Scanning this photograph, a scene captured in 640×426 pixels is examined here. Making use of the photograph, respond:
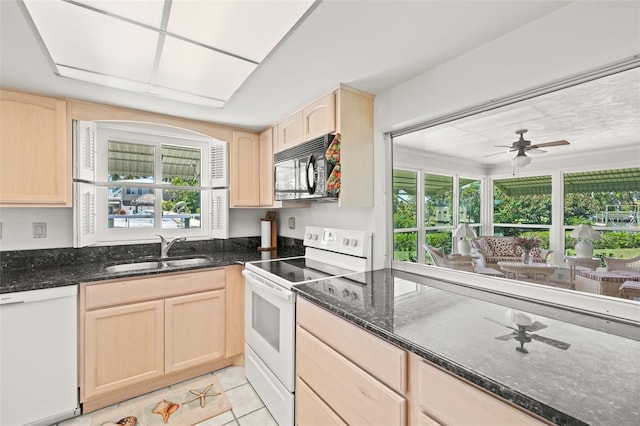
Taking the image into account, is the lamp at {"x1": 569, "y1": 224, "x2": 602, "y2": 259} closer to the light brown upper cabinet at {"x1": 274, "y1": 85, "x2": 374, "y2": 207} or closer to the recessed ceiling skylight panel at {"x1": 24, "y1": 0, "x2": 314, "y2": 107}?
the light brown upper cabinet at {"x1": 274, "y1": 85, "x2": 374, "y2": 207}

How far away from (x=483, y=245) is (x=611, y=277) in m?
0.54

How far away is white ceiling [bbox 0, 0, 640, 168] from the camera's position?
45.8 inches

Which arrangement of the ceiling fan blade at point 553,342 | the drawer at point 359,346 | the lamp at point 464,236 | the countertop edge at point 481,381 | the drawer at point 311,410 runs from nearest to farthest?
the countertop edge at point 481,381 < the ceiling fan blade at point 553,342 < the drawer at point 359,346 < the drawer at point 311,410 < the lamp at point 464,236

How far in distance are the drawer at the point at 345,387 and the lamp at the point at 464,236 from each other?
98 cm

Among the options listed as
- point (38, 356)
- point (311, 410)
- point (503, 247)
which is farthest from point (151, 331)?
point (503, 247)

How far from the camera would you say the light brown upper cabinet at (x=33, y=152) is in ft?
6.14

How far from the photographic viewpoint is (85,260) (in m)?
2.32

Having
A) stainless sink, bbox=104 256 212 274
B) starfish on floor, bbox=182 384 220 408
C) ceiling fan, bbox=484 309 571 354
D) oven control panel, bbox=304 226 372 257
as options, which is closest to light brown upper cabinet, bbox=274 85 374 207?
oven control panel, bbox=304 226 372 257

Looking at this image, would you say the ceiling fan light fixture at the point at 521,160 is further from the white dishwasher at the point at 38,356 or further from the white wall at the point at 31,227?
the white wall at the point at 31,227

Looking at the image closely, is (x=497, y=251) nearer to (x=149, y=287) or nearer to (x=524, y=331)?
(x=524, y=331)

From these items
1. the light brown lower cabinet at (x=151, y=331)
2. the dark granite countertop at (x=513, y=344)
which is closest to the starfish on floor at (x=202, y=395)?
the light brown lower cabinet at (x=151, y=331)

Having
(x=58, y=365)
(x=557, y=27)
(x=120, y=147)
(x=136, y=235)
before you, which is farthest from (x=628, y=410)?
(x=120, y=147)

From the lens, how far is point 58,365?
70.3 inches

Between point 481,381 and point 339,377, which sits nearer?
point 481,381
